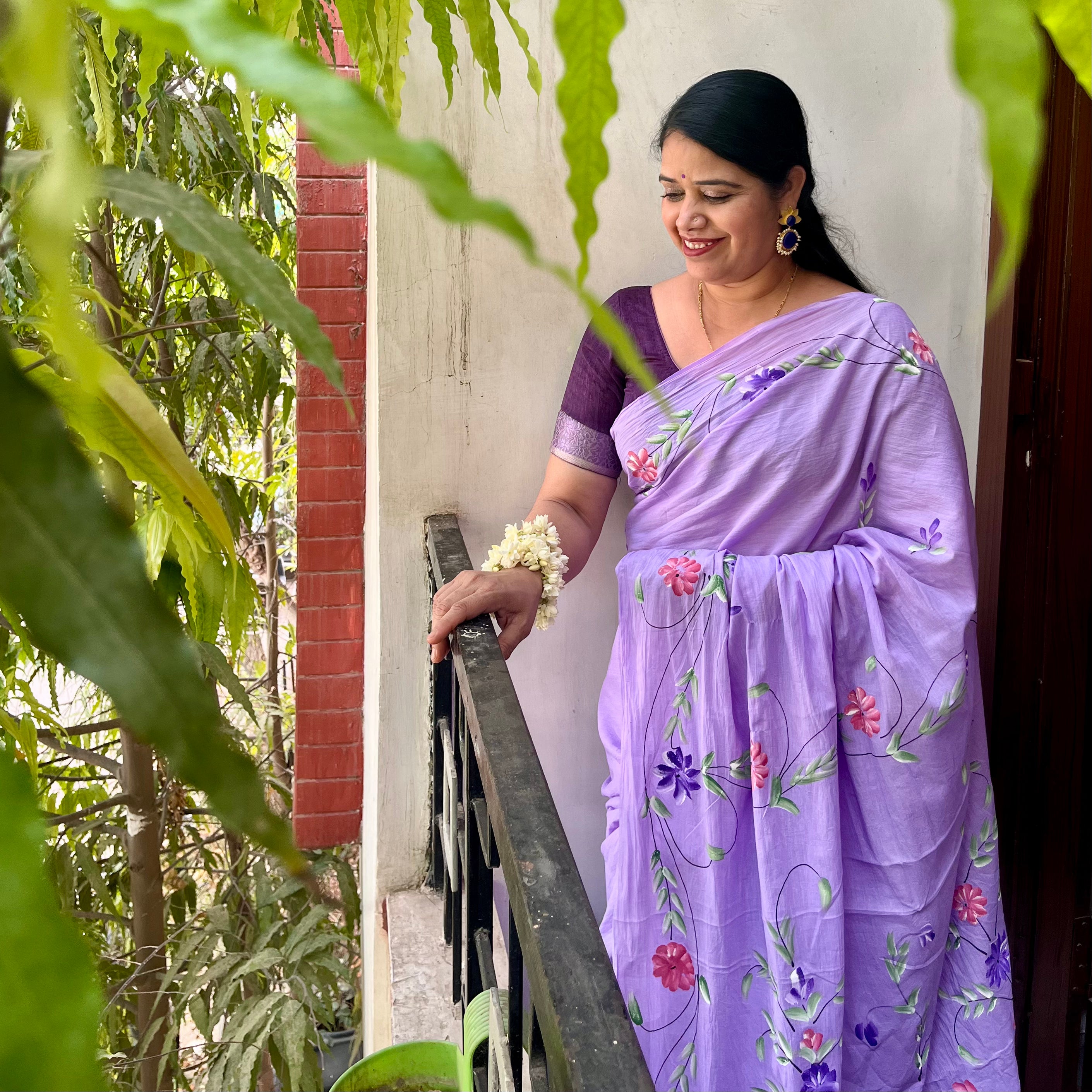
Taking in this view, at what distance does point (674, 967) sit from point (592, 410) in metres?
0.94

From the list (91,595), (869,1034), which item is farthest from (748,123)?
(91,595)

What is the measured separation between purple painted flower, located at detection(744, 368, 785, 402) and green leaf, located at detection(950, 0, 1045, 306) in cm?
165

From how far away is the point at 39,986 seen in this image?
132 millimetres

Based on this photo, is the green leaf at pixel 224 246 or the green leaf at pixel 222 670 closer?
the green leaf at pixel 224 246

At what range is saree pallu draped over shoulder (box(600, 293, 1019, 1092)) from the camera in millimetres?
1699

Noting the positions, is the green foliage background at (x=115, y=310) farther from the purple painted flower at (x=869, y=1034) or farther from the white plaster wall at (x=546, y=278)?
the purple painted flower at (x=869, y=1034)

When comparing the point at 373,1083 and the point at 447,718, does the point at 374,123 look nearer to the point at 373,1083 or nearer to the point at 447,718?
the point at 373,1083

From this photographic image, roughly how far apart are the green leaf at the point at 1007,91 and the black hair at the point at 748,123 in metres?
1.66

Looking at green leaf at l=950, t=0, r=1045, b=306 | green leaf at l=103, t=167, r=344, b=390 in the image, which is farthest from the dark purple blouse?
green leaf at l=950, t=0, r=1045, b=306

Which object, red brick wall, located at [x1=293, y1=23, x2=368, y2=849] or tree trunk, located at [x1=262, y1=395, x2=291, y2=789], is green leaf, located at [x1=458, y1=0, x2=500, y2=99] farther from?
tree trunk, located at [x1=262, y1=395, x2=291, y2=789]

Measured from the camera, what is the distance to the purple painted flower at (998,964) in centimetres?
175

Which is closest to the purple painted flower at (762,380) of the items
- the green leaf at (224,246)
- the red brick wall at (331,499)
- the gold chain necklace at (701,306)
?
the gold chain necklace at (701,306)

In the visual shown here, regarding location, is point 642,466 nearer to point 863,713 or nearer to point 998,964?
point 863,713

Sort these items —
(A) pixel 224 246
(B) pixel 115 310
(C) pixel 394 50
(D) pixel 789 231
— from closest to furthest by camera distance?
(A) pixel 224 246
(C) pixel 394 50
(B) pixel 115 310
(D) pixel 789 231
